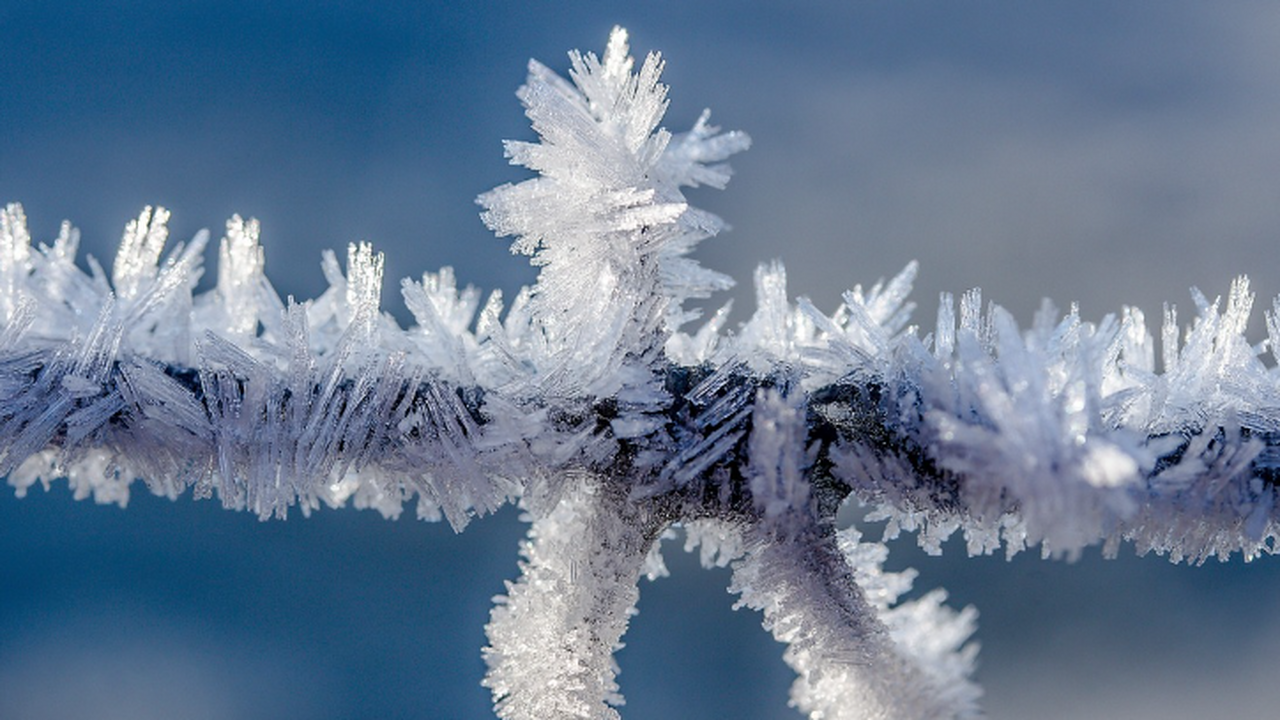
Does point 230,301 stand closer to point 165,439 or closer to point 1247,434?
point 165,439

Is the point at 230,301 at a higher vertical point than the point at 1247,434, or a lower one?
higher

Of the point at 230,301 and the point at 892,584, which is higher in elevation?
the point at 230,301

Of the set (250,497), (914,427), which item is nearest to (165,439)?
(250,497)

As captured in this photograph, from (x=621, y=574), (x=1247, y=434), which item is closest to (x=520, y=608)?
(x=621, y=574)

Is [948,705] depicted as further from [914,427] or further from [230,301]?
[230,301]

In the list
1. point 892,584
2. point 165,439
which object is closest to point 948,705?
point 892,584

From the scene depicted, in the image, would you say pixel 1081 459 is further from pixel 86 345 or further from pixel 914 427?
pixel 86 345

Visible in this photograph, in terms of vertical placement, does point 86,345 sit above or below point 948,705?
above
